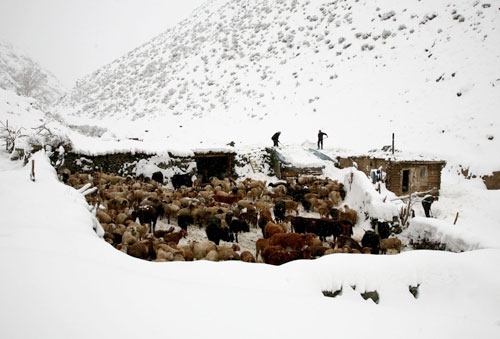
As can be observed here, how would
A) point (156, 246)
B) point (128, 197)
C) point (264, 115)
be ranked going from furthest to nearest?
point (264, 115) < point (128, 197) < point (156, 246)

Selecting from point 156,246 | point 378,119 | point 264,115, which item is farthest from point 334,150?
point 156,246

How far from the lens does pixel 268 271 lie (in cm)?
385

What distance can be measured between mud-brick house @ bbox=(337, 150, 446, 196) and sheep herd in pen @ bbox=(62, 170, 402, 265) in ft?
10.7

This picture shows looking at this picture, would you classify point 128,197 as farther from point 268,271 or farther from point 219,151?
point 268,271

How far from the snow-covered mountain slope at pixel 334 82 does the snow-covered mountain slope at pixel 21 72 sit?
20.8ft

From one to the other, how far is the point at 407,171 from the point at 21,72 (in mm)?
53246

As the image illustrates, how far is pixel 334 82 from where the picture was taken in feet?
87.6

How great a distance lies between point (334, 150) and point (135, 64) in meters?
36.1

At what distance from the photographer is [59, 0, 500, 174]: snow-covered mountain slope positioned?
67.9 ft

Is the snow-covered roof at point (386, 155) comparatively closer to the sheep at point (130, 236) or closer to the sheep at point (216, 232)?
the sheep at point (216, 232)

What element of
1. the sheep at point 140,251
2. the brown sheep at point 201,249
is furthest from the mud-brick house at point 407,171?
the sheep at point 140,251

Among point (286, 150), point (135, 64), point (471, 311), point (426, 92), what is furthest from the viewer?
point (135, 64)

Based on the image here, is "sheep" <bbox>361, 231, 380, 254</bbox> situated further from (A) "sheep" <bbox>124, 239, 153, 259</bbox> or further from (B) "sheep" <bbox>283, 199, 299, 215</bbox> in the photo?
(A) "sheep" <bbox>124, 239, 153, 259</bbox>

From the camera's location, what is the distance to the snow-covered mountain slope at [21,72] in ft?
124
